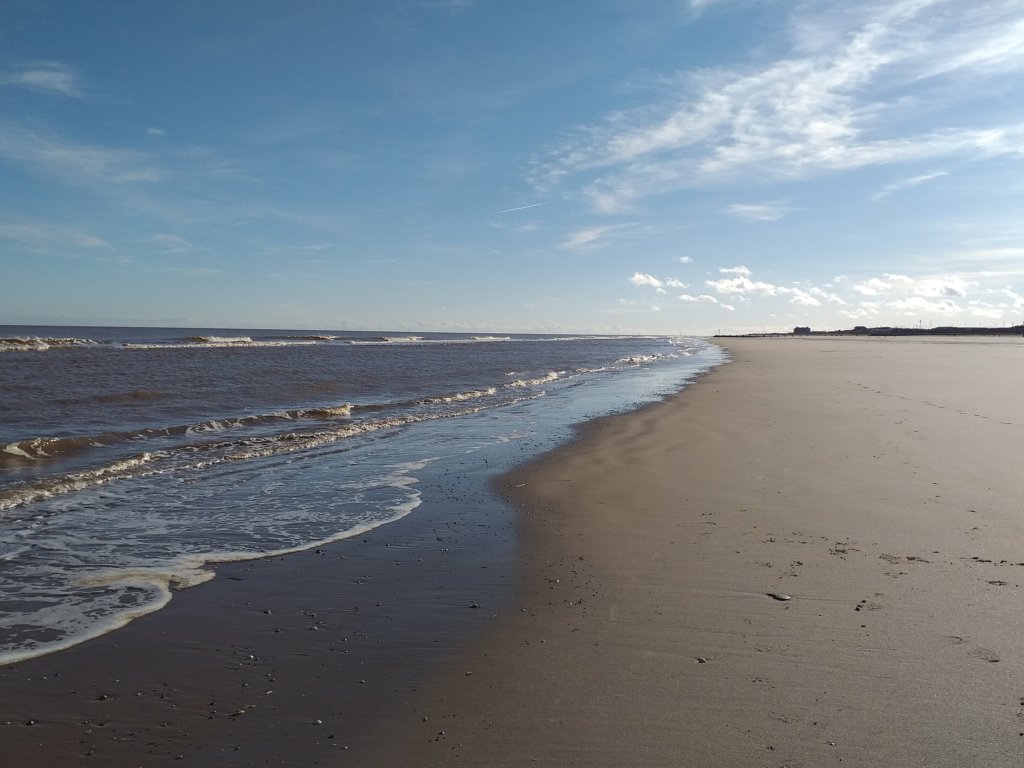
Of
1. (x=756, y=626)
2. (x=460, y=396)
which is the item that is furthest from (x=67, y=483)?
(x=460, y=396)

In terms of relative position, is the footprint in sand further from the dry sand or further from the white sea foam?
the white sea foam

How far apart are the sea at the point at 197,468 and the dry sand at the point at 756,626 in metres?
2.43

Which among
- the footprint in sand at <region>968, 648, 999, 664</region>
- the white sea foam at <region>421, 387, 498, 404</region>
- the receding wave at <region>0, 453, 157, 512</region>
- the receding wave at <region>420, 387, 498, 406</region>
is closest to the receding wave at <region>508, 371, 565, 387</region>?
the white sea foam at <region>421, 387, 498, 404</region>

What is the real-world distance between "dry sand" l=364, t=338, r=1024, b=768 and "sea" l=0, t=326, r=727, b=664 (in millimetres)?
2430

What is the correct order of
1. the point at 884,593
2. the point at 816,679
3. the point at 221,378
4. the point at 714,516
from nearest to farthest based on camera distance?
the point at 816,679 → the point at 884,593 → the point at 714,516 → the point at 221,378

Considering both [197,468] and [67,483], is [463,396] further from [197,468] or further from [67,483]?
[67,483]

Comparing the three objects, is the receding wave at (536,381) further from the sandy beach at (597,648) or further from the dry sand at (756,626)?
the sandy beach at (597,648)

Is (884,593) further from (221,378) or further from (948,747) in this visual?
(221,378)

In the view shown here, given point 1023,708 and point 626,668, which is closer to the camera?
point 1023,708

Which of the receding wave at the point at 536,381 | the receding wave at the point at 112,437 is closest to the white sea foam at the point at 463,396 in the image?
the receding wave at the point at 536,381

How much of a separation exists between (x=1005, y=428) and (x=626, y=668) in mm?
10524

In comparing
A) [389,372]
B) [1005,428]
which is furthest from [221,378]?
[1005,428]

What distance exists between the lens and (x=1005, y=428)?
11.0 m

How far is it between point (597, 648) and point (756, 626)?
108cm
